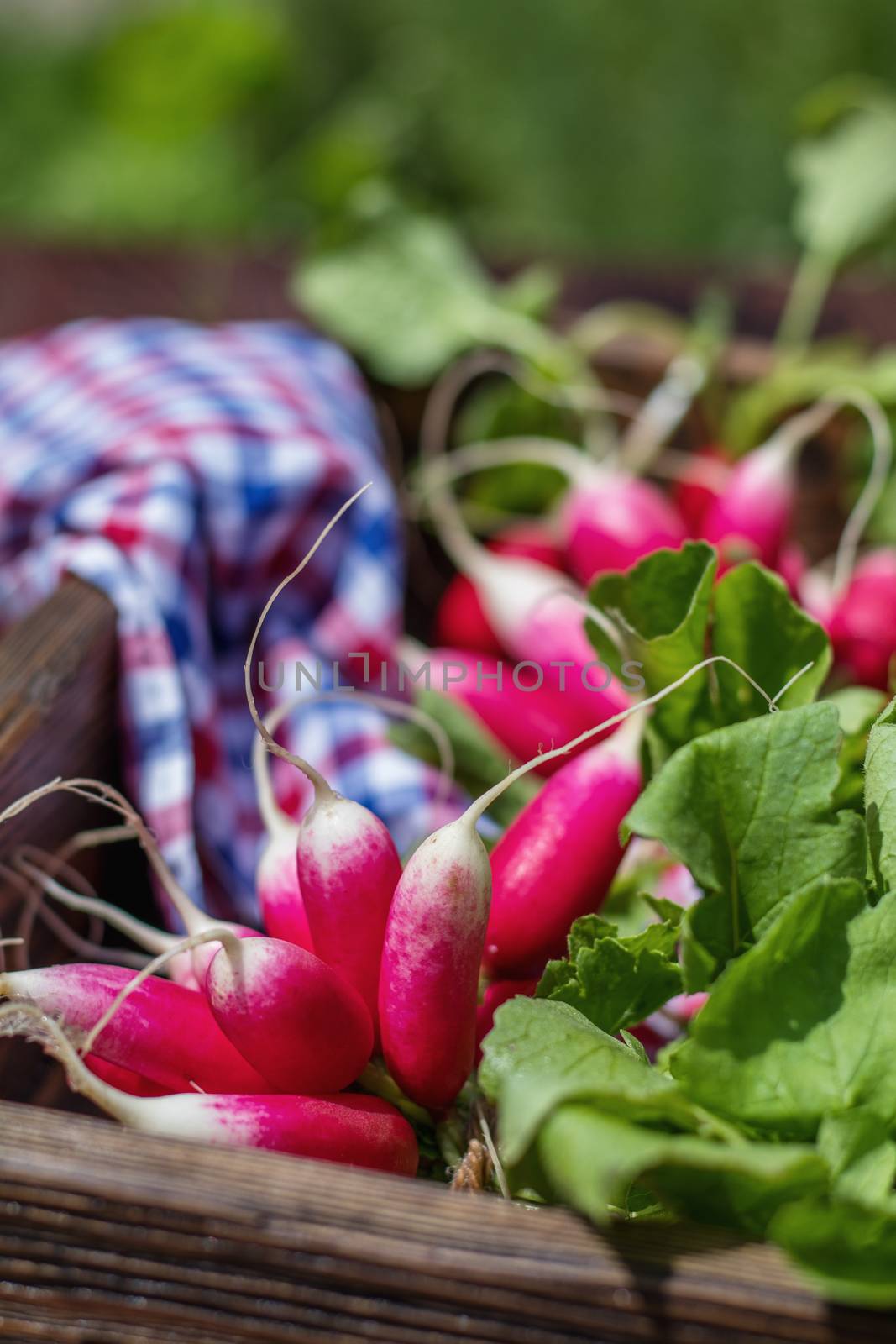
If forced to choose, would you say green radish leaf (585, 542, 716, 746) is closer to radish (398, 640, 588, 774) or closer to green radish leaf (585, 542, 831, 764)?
green radish leaf (585, 542, 831, 764)

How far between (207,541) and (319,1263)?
0.55 meters

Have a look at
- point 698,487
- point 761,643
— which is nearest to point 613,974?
point 761,643

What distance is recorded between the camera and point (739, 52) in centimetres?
241

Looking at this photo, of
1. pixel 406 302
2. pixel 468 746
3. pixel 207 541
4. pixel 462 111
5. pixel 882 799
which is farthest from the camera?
pixel 462 111

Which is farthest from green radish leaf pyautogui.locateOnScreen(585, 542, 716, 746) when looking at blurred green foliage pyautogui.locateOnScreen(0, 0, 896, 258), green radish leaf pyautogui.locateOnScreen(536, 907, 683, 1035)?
blurred green foliage pyautogui.locateOnScreen(0, 0, 896, 258)

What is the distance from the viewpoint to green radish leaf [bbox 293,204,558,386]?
104 centimetres

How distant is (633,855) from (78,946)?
293 millimetres

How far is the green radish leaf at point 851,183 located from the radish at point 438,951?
32.7 inches

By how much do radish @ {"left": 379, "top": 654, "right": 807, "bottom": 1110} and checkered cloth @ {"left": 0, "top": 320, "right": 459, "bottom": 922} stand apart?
0.24 metres

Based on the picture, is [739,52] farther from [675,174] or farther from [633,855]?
[633,855]

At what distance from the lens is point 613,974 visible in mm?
470

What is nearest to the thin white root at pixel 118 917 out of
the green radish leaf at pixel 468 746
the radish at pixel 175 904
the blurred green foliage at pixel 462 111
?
the radish at pixel 175 904

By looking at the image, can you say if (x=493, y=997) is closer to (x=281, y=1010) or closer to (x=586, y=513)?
(x=281, y=1010)

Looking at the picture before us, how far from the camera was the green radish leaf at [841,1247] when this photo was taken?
344 millimetres
